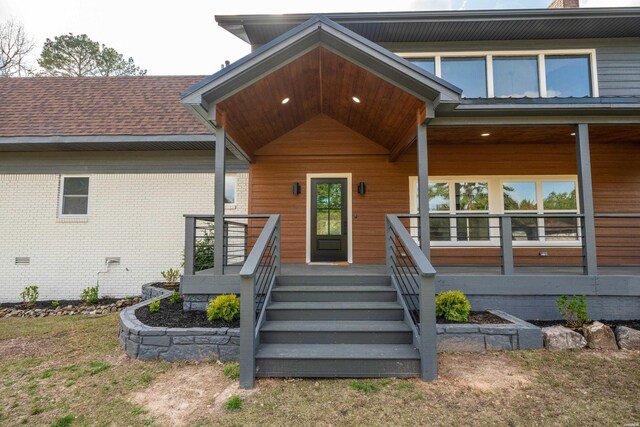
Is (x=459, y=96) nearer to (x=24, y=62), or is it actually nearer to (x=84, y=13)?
(x=24, y=62)

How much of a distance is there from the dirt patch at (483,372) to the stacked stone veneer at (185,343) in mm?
2244

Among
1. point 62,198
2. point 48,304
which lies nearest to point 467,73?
point 62,198

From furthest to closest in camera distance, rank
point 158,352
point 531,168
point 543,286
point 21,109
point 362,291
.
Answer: point 21,109 → point 531,168 → point 543,286 → point 362,291 → point 158,352

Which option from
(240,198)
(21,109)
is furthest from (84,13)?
(240,198)

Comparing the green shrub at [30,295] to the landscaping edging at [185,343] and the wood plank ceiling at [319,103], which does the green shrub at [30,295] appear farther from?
the wood plank ceiling at [319,103]

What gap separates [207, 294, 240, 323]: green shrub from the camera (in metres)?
4.16

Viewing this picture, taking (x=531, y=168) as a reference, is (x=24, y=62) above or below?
above

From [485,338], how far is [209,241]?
5.24m

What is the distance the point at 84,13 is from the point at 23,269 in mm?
18296

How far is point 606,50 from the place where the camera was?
679 cm

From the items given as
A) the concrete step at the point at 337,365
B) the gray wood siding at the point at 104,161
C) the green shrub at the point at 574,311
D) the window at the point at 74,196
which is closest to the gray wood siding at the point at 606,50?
the green shrub at the point at 574,311

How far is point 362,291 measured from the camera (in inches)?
169

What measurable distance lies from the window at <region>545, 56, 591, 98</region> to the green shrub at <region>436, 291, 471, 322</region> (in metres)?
5.03

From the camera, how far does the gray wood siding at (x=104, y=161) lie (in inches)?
303
